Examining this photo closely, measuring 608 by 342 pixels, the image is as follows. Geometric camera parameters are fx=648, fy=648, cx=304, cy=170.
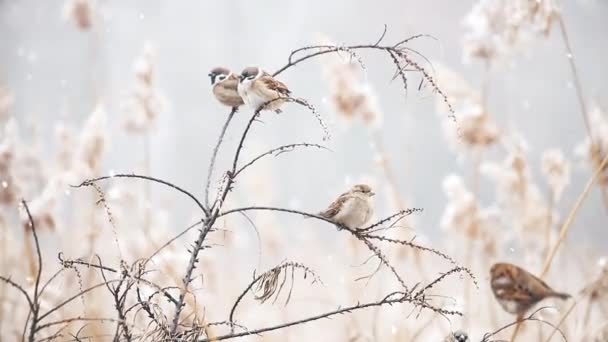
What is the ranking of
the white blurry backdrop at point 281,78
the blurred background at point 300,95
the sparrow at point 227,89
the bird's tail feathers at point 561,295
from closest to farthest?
the bird's tail feathers at point 561,295
the sparrow at point 227,89
the blurred background at point 300,95
the white blurry backdrop at point 281,78

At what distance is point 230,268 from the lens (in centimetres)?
173

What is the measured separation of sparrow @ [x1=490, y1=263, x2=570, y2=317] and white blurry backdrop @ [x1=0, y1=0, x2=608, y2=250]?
1505 mm

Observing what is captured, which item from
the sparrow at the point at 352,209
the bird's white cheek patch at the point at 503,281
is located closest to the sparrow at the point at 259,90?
the sparrow at the point at 352,209

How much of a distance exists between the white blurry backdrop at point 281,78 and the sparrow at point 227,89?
139 cm

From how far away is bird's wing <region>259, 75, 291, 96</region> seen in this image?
21.9 inches

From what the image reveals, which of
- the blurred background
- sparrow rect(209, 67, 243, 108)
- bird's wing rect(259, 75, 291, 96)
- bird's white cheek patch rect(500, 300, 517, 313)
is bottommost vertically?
bird's white cheek patch rect(500, 300, 517, 313)

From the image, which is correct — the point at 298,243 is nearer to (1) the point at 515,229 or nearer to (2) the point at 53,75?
(1) the point at 515,229

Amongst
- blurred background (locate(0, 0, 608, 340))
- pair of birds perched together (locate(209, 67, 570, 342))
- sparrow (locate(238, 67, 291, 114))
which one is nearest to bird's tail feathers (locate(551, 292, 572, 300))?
pair of birds perched together (locate(209, 67, 570, 342))

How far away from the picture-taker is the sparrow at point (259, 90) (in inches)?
22.1

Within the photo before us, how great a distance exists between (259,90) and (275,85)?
15 mm

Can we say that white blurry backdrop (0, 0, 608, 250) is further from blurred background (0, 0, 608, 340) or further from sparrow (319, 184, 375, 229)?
sparrow (319, 184, 375, 229)

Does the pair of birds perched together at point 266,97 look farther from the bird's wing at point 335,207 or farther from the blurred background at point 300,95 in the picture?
the blurred background at point 300,95

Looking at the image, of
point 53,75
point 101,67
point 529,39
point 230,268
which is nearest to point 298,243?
point 230,268

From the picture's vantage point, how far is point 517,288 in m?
0.57
